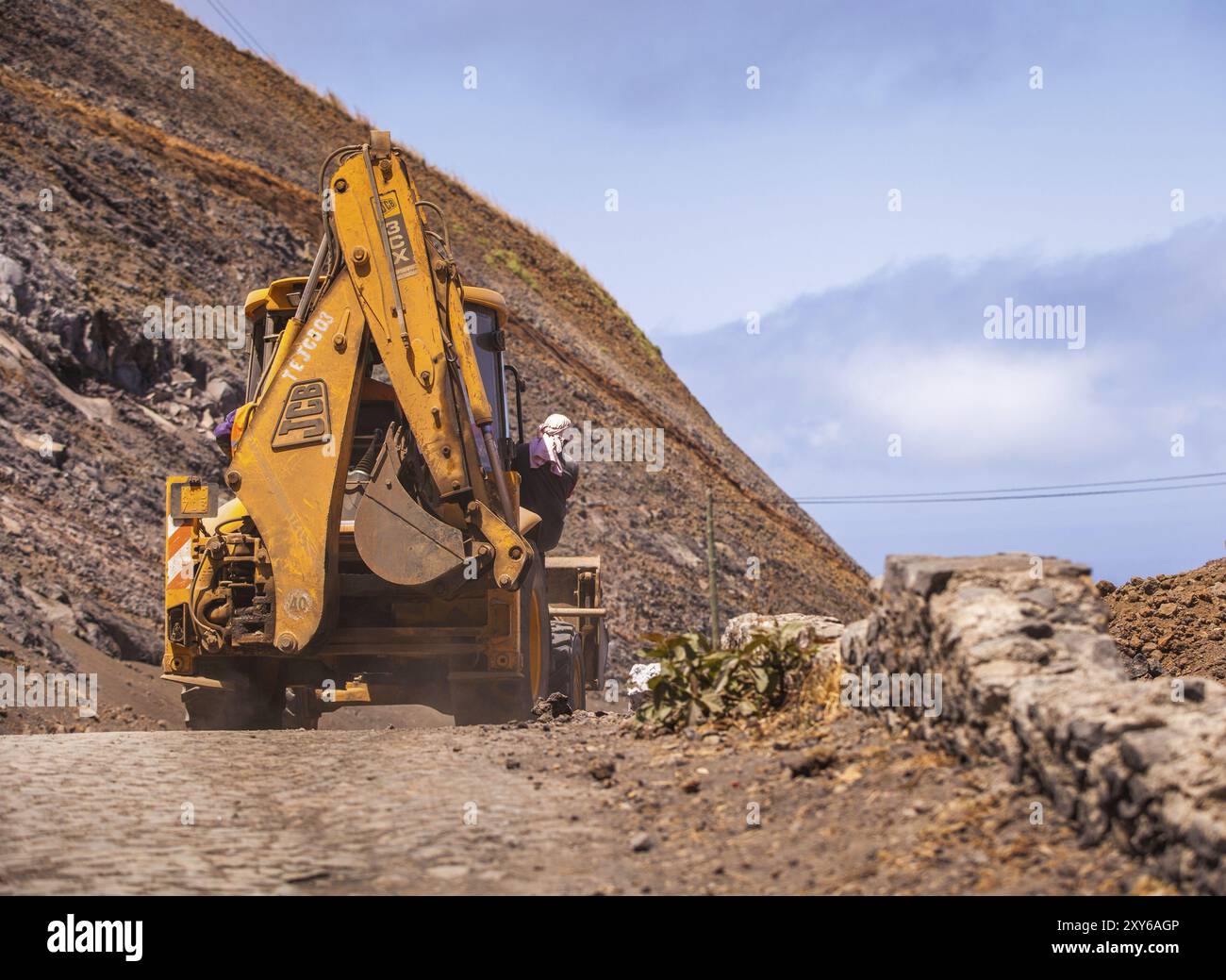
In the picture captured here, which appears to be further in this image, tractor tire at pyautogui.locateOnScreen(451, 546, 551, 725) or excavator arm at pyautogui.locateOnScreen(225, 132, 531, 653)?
tractor tire at pyautogui.locateOnScreen(451, 546, 551, 725)

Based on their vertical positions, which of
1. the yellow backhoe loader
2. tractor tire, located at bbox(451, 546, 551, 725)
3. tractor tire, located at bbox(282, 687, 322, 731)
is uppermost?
the yellow backhoe loader

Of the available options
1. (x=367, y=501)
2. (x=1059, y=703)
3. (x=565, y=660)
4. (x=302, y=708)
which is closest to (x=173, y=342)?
(x=302, y=708)

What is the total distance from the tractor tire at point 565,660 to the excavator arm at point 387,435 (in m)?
2.82

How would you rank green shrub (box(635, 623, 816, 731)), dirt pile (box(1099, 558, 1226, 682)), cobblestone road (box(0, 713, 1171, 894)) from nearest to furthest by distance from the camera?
cobblestone road (box(0, 713, 1171, 894)), green shrub (box(635, 623, 816, 731)), dirt pile (box(1099, 558, 1226, 682))

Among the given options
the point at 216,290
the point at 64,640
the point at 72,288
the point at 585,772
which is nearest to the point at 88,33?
the point at 216,290

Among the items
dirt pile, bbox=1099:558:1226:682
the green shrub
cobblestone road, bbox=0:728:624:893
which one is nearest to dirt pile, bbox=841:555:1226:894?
the green shrub

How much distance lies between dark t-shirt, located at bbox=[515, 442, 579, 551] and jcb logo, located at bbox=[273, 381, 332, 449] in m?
2.07

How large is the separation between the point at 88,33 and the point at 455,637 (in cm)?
3407

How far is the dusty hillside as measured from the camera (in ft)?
75.6

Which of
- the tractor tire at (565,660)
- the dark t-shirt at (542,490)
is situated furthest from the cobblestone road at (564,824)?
the tractor tire at (565,660)

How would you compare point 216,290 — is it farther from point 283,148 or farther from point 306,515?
point 306,515

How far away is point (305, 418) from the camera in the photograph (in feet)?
36.8

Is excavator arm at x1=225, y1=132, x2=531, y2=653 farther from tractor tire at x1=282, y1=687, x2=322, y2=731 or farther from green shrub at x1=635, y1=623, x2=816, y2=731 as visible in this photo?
tractor tire at x1=282, y1=687, x2=322, y2=731

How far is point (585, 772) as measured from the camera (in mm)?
7965
